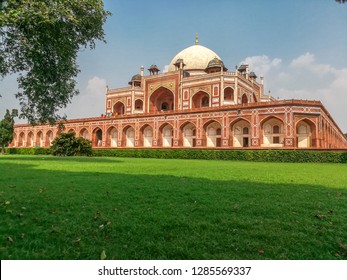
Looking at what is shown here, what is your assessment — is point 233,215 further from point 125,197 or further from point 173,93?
point 173,93

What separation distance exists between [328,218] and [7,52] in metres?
16.0

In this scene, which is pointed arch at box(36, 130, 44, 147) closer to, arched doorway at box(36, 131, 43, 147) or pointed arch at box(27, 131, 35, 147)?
arched doorway at box(36, 131, 43, 147)

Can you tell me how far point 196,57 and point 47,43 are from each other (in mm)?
34916

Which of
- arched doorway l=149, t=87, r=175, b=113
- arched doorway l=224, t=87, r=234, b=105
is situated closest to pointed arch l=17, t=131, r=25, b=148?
Result: arched doorway l=149, t=87, r=175, b=113

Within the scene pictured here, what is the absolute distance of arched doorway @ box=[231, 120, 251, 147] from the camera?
30609mm

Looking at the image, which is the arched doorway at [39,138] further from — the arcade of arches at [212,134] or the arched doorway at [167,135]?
the arched doorway at [167,135]

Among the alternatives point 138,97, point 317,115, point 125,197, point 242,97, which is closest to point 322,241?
point 125,197

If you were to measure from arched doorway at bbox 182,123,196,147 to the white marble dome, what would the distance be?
14335 mm

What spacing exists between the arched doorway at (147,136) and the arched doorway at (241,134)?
10.8 metres

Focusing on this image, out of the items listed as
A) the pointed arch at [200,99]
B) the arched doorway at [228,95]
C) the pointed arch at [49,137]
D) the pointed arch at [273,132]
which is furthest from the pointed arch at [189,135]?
the pointed arch at [49,137]

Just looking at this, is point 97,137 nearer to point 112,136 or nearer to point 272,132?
point 112,136

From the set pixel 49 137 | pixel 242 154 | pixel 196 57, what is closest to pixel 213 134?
pixel 242 154

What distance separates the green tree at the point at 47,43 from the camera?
38.2 feet

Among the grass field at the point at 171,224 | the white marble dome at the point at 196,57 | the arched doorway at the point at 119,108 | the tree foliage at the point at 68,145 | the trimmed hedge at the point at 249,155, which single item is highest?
the white marble dome at the point at 196,57
